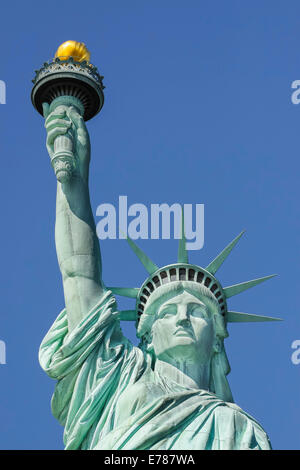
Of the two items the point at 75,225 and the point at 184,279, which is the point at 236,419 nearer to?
the point at 184,279

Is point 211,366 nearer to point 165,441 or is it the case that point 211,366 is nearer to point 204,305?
point 204,305

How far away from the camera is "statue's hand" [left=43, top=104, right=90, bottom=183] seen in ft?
71.1

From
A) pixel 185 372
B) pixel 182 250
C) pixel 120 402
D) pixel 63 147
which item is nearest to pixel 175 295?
pixel 182 250

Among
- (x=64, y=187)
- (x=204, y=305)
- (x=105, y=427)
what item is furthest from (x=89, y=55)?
(x=105, y=427)

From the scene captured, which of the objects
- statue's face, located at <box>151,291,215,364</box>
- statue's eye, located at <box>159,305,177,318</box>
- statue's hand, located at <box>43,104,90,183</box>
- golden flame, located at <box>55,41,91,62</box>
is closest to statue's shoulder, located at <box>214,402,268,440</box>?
statue's face, located at <box>151,291,215,364</box>

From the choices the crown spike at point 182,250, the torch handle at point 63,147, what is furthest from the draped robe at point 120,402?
Answer: the torch handle at point 63,147

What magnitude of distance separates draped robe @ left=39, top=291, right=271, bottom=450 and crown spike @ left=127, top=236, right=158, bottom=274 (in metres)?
1.37

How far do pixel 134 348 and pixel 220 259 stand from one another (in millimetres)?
2310

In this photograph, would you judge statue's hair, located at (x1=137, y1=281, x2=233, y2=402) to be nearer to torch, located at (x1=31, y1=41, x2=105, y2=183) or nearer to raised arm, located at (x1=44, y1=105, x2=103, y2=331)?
raised arm, located at (x1=44, y1=105, x2=103, y2=331)

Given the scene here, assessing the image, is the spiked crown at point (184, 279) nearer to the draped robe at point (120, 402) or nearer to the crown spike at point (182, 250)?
the crown spike at point (182, 250)

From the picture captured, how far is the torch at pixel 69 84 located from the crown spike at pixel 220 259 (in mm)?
3196

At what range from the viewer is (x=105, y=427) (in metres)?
19.8

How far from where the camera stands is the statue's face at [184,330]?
20891 millimetres

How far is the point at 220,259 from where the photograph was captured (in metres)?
22.4
